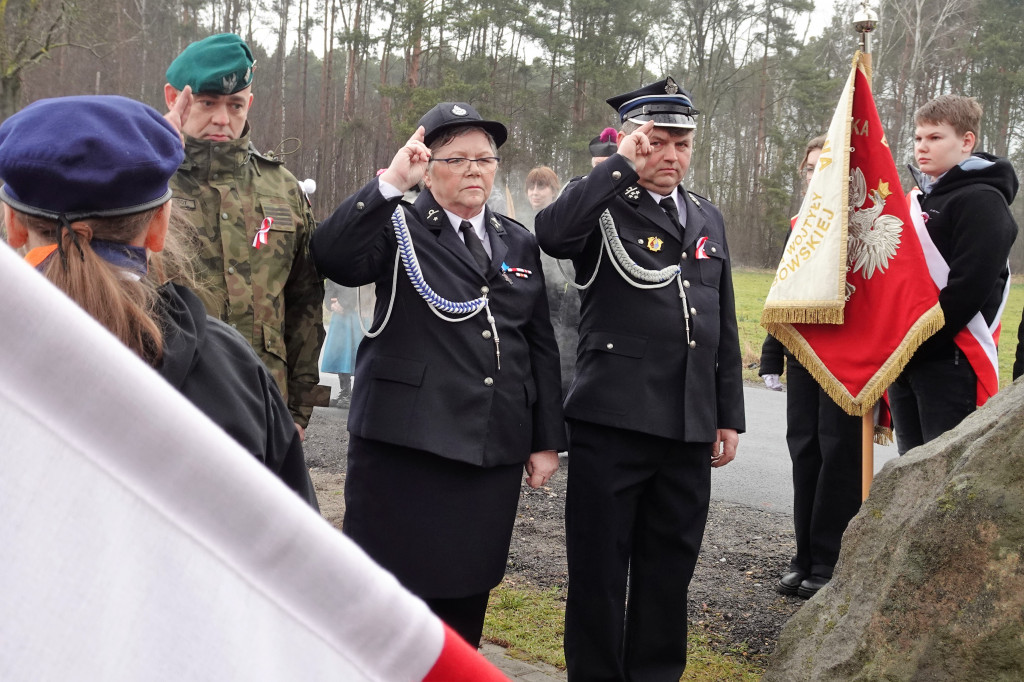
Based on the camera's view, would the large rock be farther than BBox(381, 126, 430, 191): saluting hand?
No

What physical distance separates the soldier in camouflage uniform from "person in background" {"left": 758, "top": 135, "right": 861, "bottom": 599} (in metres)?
2.70

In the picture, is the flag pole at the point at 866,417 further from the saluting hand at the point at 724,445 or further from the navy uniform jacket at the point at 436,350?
the navy uniform jacket at the point at 436,350

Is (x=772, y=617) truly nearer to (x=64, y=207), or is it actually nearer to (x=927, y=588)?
(x=927, y=588)

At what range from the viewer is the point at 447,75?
24.1 meters

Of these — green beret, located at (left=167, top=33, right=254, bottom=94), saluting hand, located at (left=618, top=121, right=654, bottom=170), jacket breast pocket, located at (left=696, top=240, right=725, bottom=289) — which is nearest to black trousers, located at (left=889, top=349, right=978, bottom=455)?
jacket breast pocket, located at (left=696, top=240, right=725, bottom=289)

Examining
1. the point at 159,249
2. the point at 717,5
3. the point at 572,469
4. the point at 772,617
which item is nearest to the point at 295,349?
the point at 572,469

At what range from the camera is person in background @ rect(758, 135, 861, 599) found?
14.9ft

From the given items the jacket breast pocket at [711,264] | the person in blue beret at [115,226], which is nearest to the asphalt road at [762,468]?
the jacket breast pocket at [711,264]

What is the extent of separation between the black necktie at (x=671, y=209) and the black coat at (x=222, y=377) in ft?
7.24

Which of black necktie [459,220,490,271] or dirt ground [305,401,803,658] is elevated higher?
black necktie [459,220,490,271]

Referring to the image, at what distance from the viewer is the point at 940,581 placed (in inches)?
98.9

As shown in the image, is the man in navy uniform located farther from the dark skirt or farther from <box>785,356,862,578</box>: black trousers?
<box>785,356,862,578</box>: black trousers

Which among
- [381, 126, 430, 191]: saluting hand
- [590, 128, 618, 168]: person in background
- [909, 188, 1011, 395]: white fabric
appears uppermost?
[590, 128, 618, 168]: person in background

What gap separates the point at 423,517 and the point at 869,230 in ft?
8.01
